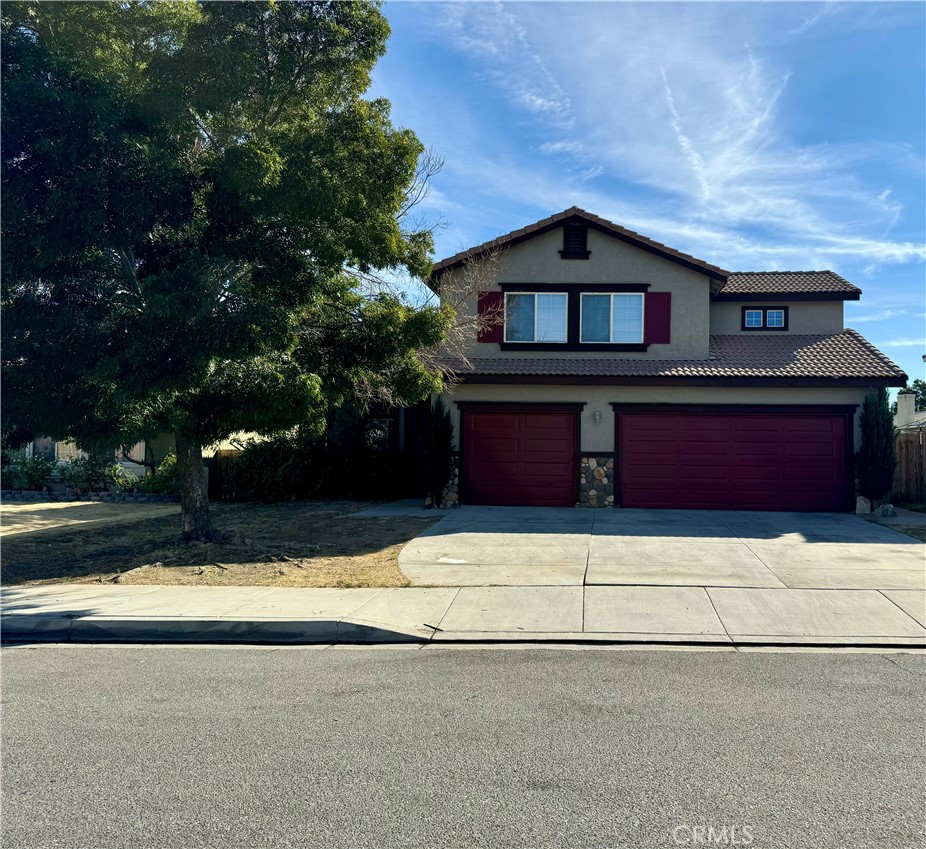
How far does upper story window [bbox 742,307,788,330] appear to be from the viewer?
2069 cm

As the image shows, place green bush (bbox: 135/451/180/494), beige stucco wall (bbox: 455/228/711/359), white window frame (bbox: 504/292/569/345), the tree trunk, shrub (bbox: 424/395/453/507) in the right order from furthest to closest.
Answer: green bush (bbox: 135/451/180/494)
white window frame (bbox: 504/292/569/345)
beige stucco wall (bbox: 455/228/711/359)
shrub (bbox: 424/395/453/507)
the tree trunk

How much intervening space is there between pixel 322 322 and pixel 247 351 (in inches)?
103

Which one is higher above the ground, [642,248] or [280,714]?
[642,248]

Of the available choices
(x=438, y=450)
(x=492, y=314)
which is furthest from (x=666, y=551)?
(x=492, y=314)

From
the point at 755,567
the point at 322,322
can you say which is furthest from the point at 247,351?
the point at 755,567

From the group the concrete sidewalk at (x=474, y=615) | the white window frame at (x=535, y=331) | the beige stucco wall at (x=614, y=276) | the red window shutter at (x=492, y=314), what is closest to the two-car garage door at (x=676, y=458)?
the beige stucco wall at (x=614, y=276)

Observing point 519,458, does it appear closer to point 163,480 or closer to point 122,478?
point 163,480

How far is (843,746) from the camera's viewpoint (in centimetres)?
504

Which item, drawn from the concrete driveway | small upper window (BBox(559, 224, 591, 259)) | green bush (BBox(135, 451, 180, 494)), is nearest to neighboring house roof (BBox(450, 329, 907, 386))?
small upper window (BBox(559, 224, 591, 259))

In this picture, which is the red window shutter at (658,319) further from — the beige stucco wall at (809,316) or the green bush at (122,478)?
the green bush at (122,478)

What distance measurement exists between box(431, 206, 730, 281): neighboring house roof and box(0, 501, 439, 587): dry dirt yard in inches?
264

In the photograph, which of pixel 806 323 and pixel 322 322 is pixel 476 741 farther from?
pixel 806 323

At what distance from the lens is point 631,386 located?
18203 millimetres

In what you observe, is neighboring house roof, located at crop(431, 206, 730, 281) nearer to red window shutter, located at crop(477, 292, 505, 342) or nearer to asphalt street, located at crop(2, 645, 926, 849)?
red window shutter, located at crop(477, 292, 505, 342)
